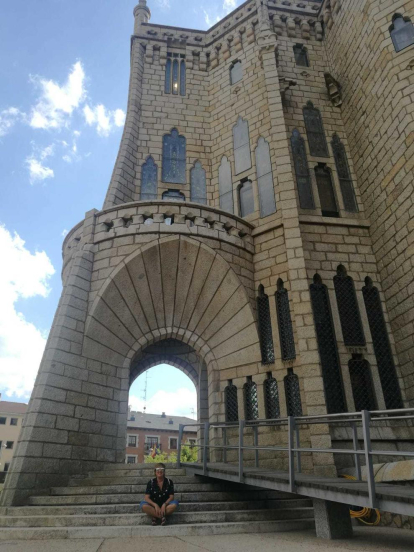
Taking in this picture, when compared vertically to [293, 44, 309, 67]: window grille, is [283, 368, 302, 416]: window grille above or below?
below

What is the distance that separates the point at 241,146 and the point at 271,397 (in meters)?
7.92

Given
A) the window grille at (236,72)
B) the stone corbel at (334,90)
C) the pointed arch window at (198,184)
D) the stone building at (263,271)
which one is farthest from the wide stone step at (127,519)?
the window grille at (236,72)

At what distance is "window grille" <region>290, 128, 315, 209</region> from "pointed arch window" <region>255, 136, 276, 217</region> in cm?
80

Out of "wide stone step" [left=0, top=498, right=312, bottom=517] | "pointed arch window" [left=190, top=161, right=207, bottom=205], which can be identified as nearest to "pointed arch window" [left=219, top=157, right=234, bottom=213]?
"pointed arch window" [left=190, top=161, right=207, bottom=205]

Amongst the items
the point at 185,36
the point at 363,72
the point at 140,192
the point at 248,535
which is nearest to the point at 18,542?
the point at 248,535

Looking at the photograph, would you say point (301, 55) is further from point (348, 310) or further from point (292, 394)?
point (292, 394)

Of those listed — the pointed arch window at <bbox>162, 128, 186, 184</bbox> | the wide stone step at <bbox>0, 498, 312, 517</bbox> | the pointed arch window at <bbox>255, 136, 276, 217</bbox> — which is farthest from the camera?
the pointed arch window at <bbox>162, 128, 186, 184</bbox>

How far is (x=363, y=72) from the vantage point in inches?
449

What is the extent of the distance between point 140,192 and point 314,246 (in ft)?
18.5

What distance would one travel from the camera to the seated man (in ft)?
16.7

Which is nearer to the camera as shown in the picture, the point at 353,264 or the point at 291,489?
the point at 291,489

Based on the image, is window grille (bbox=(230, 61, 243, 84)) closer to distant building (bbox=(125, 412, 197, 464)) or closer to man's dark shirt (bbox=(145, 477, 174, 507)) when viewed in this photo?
man's dark shirt (bbox=(145, 477, 174, 507))

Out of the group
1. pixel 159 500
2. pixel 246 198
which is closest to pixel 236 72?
pixel 246 198

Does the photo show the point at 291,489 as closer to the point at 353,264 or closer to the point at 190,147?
the point at 353,264
